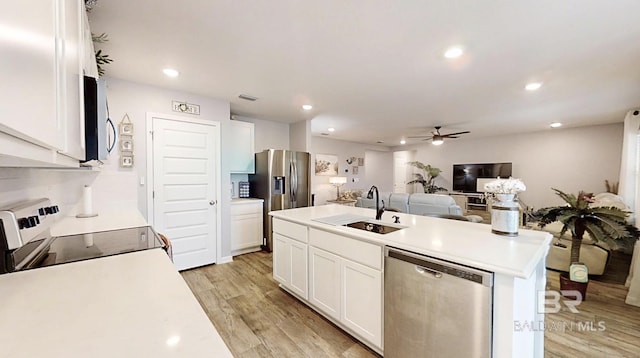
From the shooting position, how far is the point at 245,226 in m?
4.25

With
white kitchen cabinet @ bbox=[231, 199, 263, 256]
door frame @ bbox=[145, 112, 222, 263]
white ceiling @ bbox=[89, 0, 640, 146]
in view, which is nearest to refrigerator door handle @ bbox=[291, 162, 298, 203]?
white kitchen cabinet @ bbox=[231, 199, 263, 256]

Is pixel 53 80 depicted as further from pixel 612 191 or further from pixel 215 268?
pixel 612 191

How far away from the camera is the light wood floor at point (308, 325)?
1.94 metres

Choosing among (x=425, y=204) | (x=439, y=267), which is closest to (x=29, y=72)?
(x=439, y=267)

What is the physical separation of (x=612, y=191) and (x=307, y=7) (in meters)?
7.59

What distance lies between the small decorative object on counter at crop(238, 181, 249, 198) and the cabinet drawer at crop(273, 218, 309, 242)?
6.99ft

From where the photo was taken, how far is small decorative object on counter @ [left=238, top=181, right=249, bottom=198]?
4750 mm

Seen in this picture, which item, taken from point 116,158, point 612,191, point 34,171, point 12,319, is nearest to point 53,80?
point 12,319

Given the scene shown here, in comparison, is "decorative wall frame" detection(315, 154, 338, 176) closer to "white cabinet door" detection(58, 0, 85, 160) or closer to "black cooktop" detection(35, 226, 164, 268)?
"black cooktop" detection(35, 226, 164, 268)

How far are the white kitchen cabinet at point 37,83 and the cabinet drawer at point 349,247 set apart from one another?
5.42ft

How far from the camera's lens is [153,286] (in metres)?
0.91

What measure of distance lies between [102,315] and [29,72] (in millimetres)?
636

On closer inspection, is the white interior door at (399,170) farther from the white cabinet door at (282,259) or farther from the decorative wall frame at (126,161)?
the decorative wall frame at (126,161)

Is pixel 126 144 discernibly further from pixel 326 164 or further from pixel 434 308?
pixel 326 164
